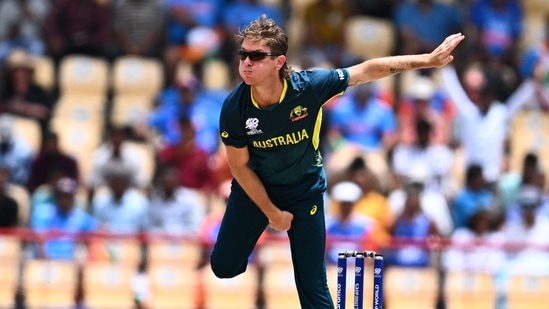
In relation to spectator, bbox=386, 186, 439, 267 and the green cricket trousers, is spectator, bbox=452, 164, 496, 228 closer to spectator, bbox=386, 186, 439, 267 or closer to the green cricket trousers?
spectator, bbox=386, 186, 439, 267

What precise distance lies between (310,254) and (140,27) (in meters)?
8.24

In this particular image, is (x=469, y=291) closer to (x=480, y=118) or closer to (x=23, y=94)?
(x=480, y=118)

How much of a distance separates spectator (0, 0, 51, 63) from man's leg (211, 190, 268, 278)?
798 centimetres

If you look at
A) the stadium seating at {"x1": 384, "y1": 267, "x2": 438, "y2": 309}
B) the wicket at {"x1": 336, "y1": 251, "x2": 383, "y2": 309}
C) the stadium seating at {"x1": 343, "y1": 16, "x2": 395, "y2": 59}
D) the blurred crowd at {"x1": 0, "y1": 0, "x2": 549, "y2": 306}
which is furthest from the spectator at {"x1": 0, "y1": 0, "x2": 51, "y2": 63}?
the wicket at {"x1": 336, "y1": 251, "x2": 383, "y2": 309}

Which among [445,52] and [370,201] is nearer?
[445,52]

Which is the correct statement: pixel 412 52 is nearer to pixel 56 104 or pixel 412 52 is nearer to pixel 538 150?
pixel 538 150

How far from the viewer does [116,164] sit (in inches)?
571

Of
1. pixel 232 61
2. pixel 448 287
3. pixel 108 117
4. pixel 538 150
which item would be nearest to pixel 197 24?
pixel 232 61

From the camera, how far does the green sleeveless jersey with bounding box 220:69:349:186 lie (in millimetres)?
8633

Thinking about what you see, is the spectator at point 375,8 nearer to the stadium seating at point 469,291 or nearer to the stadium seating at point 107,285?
the stadium seating at point 469,291

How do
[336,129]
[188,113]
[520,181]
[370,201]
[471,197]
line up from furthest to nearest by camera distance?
[188,113], [336,129], [520,181], [471,197], [370,201]

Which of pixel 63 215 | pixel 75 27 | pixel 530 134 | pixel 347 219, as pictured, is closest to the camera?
pixel 347 219

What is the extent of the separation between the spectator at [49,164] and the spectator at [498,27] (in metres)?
5.52

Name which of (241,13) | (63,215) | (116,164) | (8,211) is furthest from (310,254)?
(241,13)
